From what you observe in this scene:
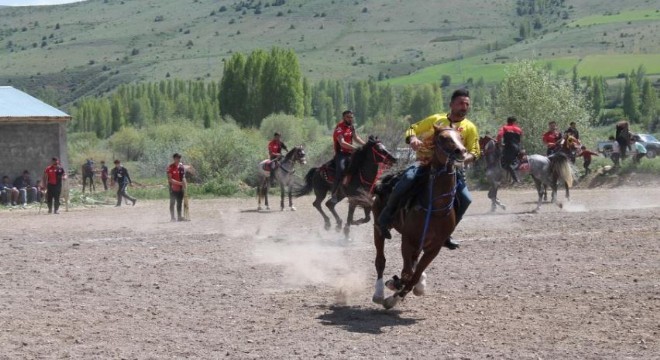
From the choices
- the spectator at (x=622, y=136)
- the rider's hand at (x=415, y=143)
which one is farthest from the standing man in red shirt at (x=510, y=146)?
the rider's hand at (x=415, y=143)

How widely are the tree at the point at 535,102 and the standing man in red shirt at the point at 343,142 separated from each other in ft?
95.1

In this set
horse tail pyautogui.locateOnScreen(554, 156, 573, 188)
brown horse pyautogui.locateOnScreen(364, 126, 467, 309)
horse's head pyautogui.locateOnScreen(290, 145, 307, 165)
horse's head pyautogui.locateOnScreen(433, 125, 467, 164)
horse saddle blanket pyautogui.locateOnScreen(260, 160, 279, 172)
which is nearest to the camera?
horse's head pyautogui.locateOnScreen(433, 125, 467, 164)

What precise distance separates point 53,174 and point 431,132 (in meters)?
23.5

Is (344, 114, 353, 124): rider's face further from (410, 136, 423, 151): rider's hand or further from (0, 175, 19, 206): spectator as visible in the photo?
(0, 175, 19, 206): spectator

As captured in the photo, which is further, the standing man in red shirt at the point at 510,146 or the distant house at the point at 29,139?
the distant house at the point at 29,139

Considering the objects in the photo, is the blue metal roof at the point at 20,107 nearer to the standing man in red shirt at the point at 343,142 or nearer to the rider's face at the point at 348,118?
the standing man in red shirt at the point at 343,142

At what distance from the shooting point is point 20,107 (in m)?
40.9

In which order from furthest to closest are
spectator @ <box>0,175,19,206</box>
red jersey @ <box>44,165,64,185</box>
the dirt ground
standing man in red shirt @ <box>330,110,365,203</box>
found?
spectator @ <box>0,175,19,206</box> < red jersey @ <box>44,165,64,185</box> < standing man in red shirt @ <box>330,110,365,203</box> < the dirt ground

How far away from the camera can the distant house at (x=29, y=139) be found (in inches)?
1544

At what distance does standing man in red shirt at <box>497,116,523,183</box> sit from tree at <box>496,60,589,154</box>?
21105 millimetres

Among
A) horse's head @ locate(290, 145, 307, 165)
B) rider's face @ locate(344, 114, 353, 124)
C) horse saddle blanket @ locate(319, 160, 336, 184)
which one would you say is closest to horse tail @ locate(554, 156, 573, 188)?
horse's head @ locate(290, 145, 307, 165)

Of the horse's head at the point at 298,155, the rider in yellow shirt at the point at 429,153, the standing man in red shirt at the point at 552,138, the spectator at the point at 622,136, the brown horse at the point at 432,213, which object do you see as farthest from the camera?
the spectator at the point at 622,136

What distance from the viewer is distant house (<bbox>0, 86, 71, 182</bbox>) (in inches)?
1544

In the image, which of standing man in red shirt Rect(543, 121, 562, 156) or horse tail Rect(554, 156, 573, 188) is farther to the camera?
standing man in red shirt Rect(543, 121, 562, 156)
